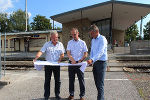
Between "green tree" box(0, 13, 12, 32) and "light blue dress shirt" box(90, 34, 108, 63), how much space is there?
73540 millimetres

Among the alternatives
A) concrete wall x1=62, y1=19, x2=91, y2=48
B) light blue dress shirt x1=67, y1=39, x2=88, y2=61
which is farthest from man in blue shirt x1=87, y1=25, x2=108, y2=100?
concrete wall x1=62, y1=19, x2=91, y2=48

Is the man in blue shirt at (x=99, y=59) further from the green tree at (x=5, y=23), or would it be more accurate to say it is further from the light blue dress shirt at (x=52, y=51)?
the green tree at (x=5, y=23)

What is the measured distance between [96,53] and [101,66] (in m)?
0.33

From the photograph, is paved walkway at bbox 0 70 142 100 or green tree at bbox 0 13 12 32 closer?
paved walkway at bbox 0 70 142 100

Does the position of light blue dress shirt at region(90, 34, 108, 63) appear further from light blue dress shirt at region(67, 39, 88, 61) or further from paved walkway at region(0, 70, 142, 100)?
paved walkway at region(0, 70, 142, 100)

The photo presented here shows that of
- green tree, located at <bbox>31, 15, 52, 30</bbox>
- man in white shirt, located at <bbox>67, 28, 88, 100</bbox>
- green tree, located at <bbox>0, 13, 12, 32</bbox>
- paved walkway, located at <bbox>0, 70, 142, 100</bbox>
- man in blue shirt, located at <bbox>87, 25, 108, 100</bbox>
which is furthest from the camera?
green tree, located at <bbox>0, 13, 12, 32</bbox>

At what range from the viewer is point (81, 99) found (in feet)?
15.7

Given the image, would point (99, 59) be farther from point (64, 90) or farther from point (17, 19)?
point (17, 19)

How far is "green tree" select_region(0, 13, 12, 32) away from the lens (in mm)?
72375

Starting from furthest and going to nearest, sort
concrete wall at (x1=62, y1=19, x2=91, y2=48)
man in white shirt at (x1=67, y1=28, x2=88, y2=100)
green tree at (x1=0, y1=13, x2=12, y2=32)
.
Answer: green tree at (x1=0, y1=13, x2=12, y2=32)
concrete wall at (x1=62, y1=19, x2=91, y2=48)
man in white shirt at (x1=67, y1=28, x2=88, y2=100)

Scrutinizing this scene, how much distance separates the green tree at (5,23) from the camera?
237 feet

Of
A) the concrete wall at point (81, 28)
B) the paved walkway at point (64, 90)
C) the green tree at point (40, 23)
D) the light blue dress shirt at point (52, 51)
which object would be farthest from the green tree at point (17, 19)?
the light blue dress shirt at point (52, 51)

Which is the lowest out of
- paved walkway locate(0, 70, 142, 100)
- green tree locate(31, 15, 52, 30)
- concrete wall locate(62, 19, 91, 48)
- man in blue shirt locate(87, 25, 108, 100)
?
paved walkway locate(0, 70, 142, 100)

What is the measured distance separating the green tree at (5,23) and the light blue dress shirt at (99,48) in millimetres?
73540
